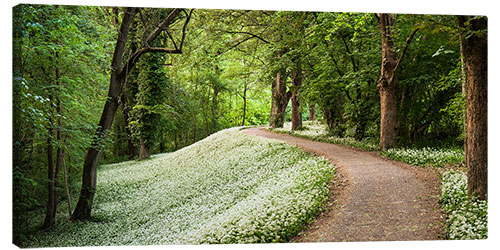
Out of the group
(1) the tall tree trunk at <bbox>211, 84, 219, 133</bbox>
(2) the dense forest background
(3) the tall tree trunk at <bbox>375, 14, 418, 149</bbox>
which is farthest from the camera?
(1) the tall tree trunk at <bbox>211, 84, 219, 133</bbox>

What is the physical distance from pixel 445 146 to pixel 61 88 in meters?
8.99

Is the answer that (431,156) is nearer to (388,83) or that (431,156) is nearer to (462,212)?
Result: (388,83)

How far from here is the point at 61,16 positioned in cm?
611

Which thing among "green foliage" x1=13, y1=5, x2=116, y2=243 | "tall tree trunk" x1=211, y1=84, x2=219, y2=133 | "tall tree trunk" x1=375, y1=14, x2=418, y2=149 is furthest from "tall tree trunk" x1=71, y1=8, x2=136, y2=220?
"tall tree trunk" x1=211, y1=84, x2=219, y2=133

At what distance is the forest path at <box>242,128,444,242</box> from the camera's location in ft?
14.6

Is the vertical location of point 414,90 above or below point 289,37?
below

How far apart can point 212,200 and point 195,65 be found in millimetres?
8221

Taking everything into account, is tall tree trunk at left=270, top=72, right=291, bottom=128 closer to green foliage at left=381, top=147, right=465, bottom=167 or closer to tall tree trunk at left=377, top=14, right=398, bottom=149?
tall tree trunk at left=377, top=14, right=398, bottom=149

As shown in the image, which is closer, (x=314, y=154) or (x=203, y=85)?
(x=314, y=154)

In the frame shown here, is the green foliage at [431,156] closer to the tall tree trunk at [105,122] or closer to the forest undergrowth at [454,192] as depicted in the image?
the forest undergrowth at [454,192]

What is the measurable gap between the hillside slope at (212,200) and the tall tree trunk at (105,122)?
1.70 feet

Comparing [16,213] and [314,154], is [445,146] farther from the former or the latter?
[16,213]

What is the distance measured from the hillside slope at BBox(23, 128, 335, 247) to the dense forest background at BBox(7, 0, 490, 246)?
1.35 m

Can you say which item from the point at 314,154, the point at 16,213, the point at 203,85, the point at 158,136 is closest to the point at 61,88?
the point at 16,213
